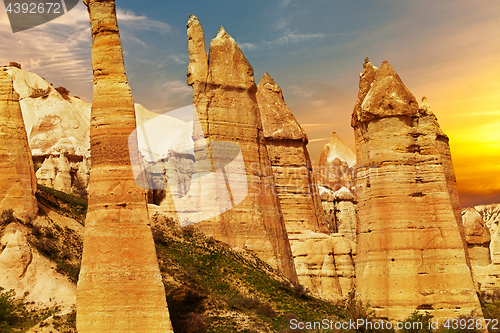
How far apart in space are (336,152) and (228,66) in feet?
174

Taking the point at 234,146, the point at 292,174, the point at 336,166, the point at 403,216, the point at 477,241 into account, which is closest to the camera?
the point at 403,216

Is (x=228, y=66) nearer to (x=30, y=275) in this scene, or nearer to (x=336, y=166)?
(x=30, y=275)

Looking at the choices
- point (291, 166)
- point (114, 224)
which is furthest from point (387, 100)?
point (291, 166)

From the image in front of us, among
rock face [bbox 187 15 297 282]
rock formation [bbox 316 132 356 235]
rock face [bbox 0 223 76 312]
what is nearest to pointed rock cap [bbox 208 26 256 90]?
rock face [bbox 187 15 297 282]

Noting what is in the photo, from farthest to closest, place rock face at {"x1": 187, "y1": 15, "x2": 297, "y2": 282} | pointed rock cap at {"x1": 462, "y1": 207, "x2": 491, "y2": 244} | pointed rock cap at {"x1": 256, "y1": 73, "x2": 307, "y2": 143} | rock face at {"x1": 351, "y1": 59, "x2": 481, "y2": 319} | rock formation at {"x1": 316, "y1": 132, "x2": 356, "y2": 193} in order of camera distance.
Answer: rock formation at {"x1": 316, "y1": 132, "x2": 356, "y2": 193}
pointed rock cap at {"x1": 462, "y1": 207, "x2": 491, "y2": 244}
pointed rock cap at {"x1": 256, "y1": 73, "x2": 307, "y2": 143}
rock face at {"x1": 187, "y1": 15, "x2": 297, "y2": 282}
rock face at {"x1": 351, "y1": 59, "x2": 481, "y2": 319}

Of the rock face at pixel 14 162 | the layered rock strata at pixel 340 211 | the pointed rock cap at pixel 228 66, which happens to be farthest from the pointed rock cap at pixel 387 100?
the layered rock strata at pixel 340 211

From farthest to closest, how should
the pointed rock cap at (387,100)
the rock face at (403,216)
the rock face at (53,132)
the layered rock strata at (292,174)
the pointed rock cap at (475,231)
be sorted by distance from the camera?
the pointed rock cap at (475,231) → the rock face at (53,132) → the layered rock strata at (292,174) → the pointed rock cap at (387,100) → the rock face at (403,216)

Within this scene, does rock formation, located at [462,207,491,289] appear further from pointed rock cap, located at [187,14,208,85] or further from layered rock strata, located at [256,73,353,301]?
pointed rock cap, located at [187,14,208,85]

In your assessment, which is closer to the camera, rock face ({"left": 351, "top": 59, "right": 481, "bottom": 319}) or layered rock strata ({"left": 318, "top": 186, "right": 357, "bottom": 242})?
rock face ({"left": 351, "top": 59, "right": 481, "bottom": 319})

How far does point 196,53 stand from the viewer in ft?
119

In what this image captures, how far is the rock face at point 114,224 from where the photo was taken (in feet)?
68.0

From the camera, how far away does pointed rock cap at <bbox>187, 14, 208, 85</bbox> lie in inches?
1407

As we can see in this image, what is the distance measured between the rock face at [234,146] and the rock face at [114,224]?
39.1 ft

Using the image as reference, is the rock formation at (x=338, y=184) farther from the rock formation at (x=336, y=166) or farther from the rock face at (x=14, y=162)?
the rock face at (x=14, y=162)
